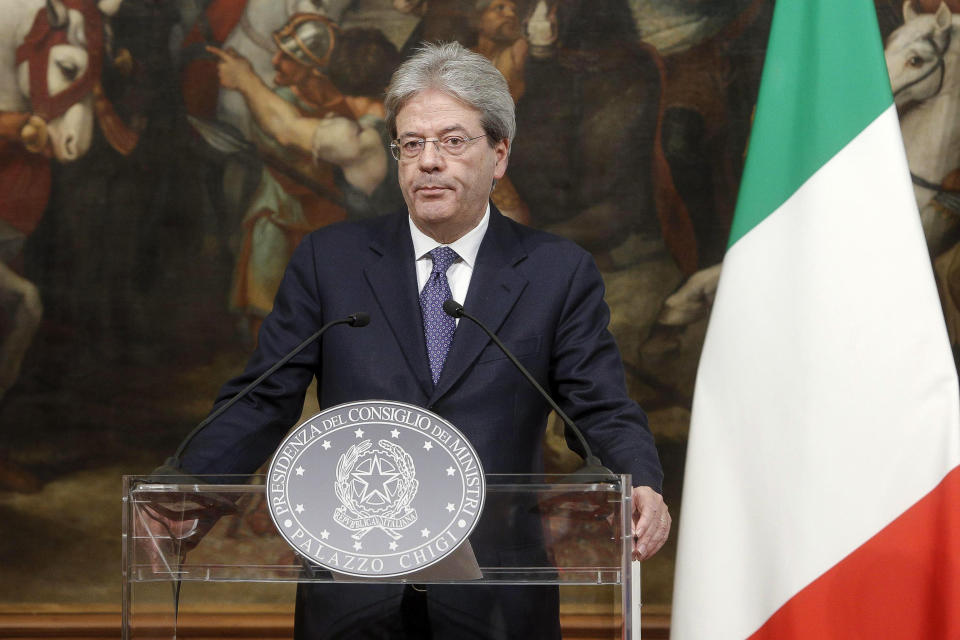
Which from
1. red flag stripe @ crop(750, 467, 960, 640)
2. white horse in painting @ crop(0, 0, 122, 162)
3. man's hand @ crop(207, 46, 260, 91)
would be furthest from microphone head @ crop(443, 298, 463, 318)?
white horse in painting @ crop(0, 0, 122, 162)

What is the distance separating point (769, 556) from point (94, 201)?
360 cm

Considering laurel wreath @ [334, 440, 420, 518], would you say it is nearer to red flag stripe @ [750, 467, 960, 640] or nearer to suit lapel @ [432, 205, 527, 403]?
suit lapel @ [432, 205, 527, 403]

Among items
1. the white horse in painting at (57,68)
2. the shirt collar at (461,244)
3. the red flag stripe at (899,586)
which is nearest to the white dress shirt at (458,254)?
the shirt collar at (461,244)

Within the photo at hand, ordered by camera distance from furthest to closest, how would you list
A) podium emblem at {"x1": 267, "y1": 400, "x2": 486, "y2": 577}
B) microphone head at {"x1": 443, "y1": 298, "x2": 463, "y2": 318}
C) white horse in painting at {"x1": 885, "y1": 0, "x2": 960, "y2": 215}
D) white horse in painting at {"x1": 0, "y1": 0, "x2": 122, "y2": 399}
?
white horse in painting at {"x1": 0, "y1": 0, "x2": 122, "y2": 399} < white horse in painting at {"x1": 885, "y1": 0, "x2": 960, "y2": 215} < microphone head at {"x1": 443, "y1": 298, "x2": 463, "y2": 318} < podium emblem at {"x1": 267, "y1": 400, "x2": 486, "y2": 577}

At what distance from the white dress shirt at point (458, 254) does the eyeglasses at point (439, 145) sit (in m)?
0.20

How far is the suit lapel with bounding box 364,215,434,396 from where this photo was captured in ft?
7.93

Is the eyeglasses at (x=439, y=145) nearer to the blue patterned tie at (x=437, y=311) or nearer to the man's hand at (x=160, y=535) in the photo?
the blue patterned tie at (x=437, y=311)

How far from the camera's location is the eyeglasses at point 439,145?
254 centimetres

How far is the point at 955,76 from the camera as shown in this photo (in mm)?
4930

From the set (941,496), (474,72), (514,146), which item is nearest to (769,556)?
Answer: (941,496)

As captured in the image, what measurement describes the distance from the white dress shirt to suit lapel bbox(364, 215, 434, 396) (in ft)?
0.09

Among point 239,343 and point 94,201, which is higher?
point 94,201

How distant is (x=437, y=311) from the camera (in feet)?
8.20

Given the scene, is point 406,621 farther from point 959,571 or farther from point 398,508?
point 959,571
